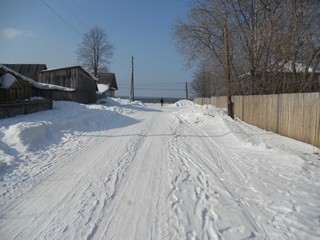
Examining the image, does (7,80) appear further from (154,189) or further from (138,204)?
(138,204)

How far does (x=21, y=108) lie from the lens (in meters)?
15.7

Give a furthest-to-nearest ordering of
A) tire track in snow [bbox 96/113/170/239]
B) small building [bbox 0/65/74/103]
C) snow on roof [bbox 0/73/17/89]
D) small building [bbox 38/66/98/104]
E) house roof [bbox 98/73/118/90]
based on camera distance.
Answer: house roof [bbox 98/73/118/90] < small building [bbox 38/66/98/104] < small building [bbox 0/65/74/103] < snow on roof [bbox 0/73/17/89] < tire track in snow [bbox 96/113/170/239]

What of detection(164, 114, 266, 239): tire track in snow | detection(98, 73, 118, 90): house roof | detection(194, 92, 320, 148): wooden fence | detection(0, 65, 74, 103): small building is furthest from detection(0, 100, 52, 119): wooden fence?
detection(98, 73, 118, 90): house roof

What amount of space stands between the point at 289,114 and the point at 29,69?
45.7 m

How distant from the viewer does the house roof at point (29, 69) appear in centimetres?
4675

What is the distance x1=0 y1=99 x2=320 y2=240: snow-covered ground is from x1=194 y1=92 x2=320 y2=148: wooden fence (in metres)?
0.68

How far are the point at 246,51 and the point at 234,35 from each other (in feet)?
7.31

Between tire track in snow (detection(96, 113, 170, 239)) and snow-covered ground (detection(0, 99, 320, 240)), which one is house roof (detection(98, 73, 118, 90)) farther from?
tire track in snow (detection(96, 113, 170, 239))

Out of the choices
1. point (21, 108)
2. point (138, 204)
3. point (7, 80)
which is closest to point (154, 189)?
point (138, 204)

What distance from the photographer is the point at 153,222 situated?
4.43m

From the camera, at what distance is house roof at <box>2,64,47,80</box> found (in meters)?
46.8

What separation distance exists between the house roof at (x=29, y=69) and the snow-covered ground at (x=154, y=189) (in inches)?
1586

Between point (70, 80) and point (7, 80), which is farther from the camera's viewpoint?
point (70, 80)

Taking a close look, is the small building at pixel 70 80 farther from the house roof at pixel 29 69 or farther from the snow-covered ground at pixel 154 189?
the snow-covered ground at pixel 154 189
